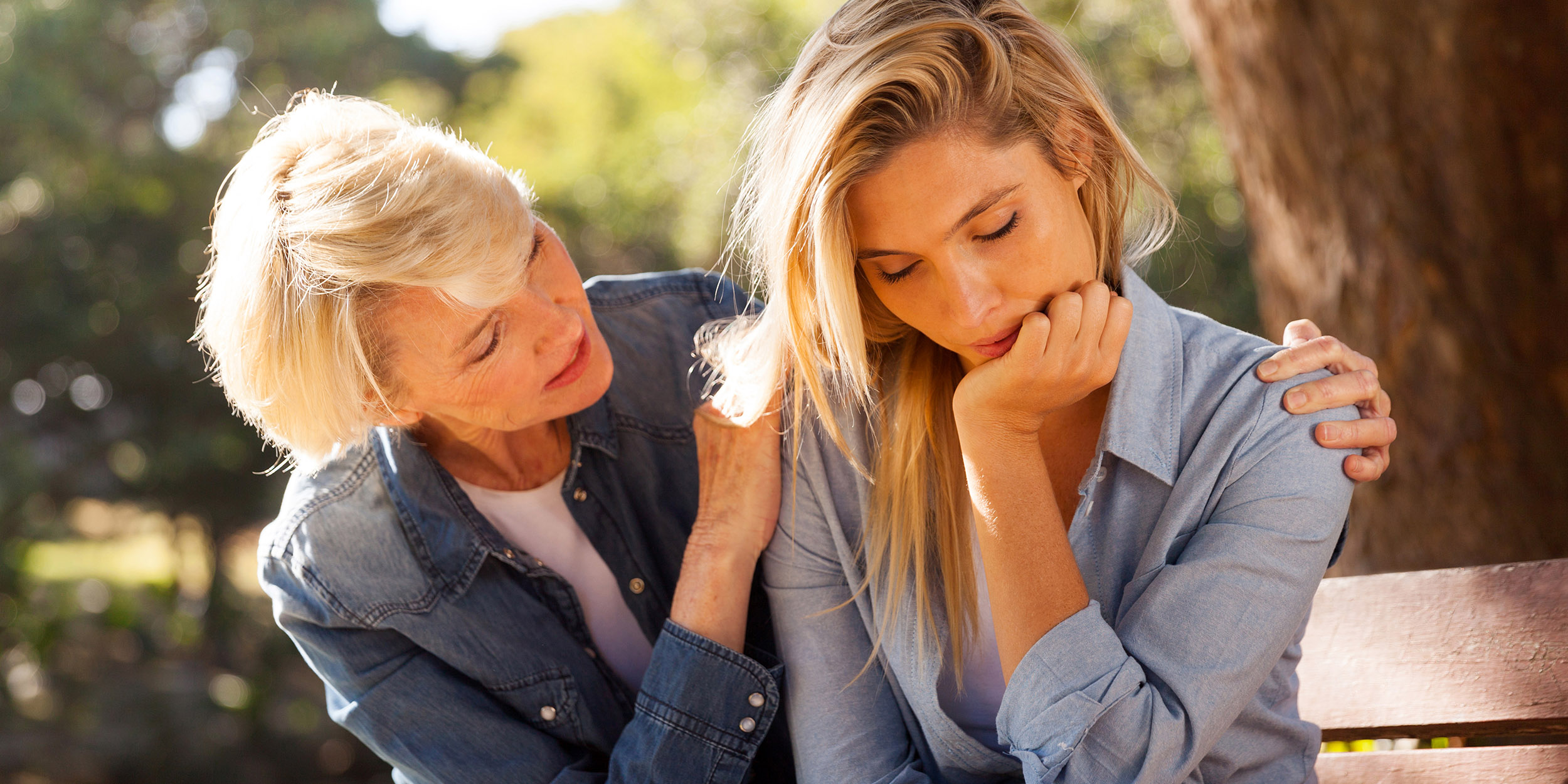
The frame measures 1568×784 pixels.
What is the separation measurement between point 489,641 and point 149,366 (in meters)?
5.90

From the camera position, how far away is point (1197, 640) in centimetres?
148

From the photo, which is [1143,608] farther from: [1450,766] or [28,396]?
[28,396]

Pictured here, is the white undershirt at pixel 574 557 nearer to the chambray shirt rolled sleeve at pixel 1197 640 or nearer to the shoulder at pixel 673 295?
the shoulder at pixel 673 295

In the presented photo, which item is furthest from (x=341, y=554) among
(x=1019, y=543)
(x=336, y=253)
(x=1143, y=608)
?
(x=1143, y=608)

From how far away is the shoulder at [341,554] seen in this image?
201cm

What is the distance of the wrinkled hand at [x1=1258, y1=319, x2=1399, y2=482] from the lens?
60.0 inches

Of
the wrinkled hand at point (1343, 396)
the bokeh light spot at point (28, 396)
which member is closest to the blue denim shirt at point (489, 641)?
the wrinkled hand at point (1343, 396)

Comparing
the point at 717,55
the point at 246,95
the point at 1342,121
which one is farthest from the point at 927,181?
the point at 717,55

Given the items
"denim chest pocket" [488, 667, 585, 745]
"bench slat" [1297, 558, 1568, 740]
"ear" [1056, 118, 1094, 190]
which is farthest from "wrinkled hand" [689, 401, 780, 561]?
"bench slat" [1297, 558, 1568, 740]

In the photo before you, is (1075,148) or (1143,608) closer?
(1143,608)

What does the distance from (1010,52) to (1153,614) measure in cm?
83

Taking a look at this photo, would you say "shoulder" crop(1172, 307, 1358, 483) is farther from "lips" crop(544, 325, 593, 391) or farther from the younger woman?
"lips" crop(544, 325, 593, 391)

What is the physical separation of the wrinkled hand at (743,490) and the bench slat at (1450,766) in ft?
3.39

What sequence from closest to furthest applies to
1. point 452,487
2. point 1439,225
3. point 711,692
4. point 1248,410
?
point 1248,410 < point 711,692 < point 452,487 < point 1439,225
